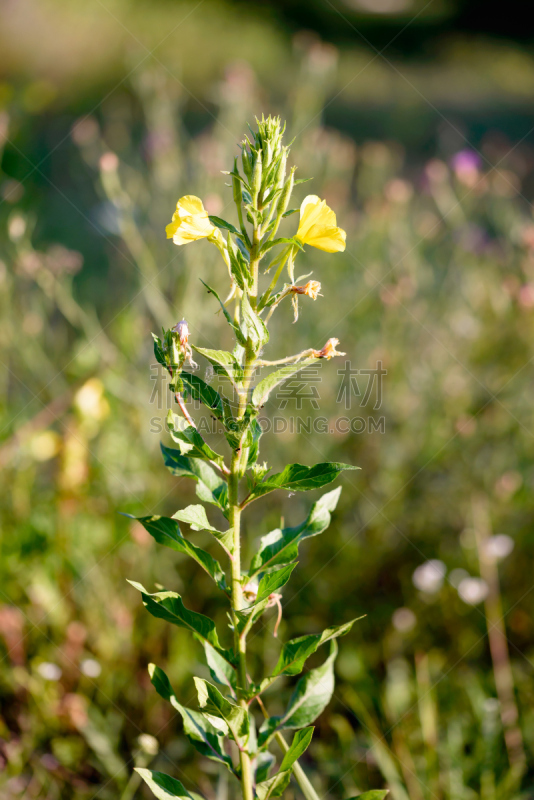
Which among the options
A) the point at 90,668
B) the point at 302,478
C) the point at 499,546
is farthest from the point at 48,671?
the point at 499,546

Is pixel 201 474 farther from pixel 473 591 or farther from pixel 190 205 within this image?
pixel 473 591

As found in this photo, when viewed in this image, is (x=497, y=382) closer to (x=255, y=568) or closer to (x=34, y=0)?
(x=255, y=568)

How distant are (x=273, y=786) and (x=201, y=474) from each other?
451mm

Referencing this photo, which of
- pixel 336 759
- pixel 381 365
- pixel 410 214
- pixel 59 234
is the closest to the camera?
pixel 336 759

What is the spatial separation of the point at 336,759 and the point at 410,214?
2.66 meters

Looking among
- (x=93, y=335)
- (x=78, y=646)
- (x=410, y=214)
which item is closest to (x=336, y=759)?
(x=78, y=646)

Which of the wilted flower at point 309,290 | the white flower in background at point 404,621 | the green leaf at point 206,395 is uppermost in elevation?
the wilted flower at point 309,290

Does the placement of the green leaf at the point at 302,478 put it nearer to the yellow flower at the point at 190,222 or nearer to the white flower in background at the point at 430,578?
the yellow flower at the point at 190,222

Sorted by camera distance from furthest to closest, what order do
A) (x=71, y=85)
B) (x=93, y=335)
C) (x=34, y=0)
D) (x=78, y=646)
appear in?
(x=34, y=0) → (x=71, y=85) → (x=93, y=335) → (x=78, y=646)

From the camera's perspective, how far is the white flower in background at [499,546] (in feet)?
6.47

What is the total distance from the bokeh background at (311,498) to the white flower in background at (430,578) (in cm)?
1

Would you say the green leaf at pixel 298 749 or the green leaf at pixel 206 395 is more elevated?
the green leaf at pixel 206 395

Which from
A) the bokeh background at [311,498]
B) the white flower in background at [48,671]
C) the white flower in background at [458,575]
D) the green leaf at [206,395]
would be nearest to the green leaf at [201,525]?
the green leaf at [206,395]

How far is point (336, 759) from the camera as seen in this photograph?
151 cm
